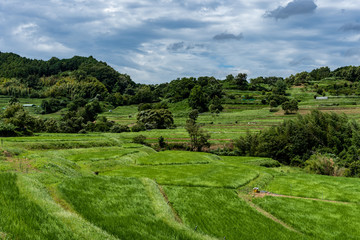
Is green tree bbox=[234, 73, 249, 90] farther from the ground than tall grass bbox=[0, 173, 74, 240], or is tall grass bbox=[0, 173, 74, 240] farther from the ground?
green tree bbox=[234, 73, 249, 90]

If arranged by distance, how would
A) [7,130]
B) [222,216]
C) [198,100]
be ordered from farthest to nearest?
[198,100] → [7,130] → [222,216]

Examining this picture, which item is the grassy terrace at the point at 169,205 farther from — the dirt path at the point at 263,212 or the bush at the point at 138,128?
the bush at the point at 138,128

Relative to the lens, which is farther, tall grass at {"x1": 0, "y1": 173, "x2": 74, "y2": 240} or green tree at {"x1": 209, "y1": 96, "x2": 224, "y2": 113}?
green tree at {"x1": 209, "y1": 96, "x2": 224, "y2": 113}

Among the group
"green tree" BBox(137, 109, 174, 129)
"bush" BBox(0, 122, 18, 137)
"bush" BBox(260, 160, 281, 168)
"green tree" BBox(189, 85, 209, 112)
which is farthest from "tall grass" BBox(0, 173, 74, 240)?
"green tree" BBox(189, 85, 209, 112)

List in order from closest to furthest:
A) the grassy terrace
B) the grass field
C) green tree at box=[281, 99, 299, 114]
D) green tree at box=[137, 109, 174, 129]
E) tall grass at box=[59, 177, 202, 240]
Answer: the grassy terrace, the grass field, tall grass at box=[59, 177, 202, 240], green tree at box=[137, 109, 174, 129], green tree at box=[281, 99, 299, 114]

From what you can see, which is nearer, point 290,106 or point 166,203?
point 166,203

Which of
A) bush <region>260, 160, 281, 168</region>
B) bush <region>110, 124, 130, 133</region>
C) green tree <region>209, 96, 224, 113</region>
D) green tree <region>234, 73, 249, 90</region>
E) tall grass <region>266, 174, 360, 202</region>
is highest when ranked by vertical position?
green tree <region>234, 73, 249, 90</region>

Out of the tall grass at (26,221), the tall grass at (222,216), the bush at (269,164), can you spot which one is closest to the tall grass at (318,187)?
the tall grass at (222,216)

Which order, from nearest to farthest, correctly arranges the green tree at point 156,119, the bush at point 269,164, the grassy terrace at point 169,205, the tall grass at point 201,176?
the grassy terrace at point 169,205
the tall grass at point 201,176
the bush at point 269,164
the green tree at point 156,119

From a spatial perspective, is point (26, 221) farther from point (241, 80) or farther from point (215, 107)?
point (241, 80)

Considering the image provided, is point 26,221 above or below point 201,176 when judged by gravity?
above

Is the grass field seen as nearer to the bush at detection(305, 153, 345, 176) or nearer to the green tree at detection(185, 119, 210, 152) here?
the bush at detection(305, 153, 345, 176)

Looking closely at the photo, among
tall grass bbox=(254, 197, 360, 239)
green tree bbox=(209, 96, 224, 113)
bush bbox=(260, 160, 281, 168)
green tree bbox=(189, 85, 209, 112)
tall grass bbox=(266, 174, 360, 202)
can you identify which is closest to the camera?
tall grass bbox=(254, 197, 360, 239)

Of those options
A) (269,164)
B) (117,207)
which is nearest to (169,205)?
(117,207)
